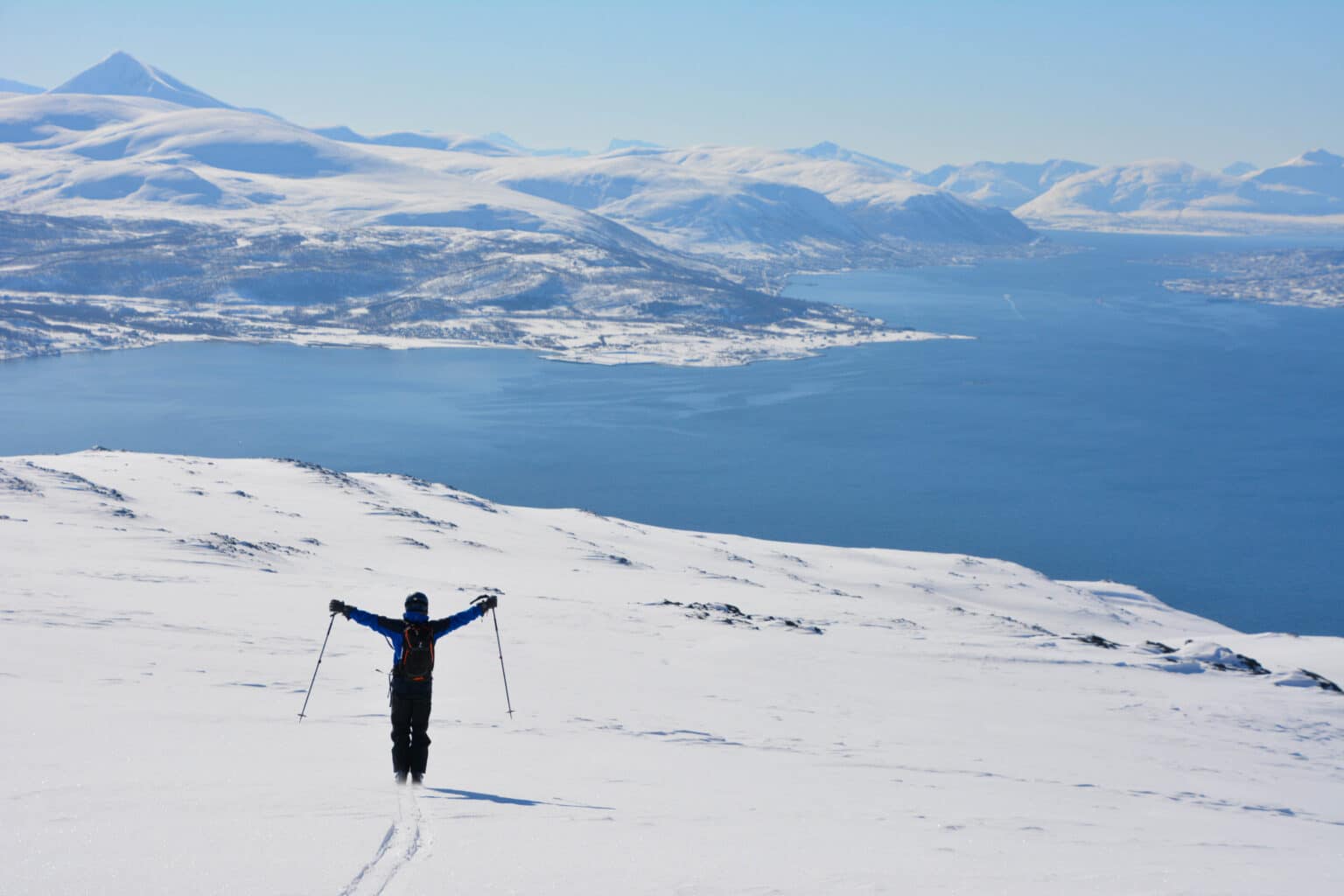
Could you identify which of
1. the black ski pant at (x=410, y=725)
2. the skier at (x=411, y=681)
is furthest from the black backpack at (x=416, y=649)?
the black ski pant at (x=410, y=725)

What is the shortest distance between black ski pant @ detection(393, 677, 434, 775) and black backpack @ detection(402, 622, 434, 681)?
0.11 meters

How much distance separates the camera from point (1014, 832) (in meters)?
10.5

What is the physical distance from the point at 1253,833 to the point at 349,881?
10.6m

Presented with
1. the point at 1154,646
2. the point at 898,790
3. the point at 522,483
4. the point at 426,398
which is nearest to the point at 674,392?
the point at 426,398

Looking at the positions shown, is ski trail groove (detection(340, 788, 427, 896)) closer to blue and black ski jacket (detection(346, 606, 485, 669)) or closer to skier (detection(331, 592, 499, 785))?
skier (detection(331, 592, 499, 785))

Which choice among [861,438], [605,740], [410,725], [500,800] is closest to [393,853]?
[500,800]

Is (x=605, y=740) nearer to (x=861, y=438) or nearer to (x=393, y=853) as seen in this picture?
(x=393, y=853)

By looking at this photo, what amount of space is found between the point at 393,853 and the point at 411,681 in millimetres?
2559

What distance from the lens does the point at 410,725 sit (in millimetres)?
10055

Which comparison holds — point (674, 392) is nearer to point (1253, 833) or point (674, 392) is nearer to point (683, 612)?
point (683, 612)

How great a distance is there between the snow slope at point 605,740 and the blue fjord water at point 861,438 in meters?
41.6

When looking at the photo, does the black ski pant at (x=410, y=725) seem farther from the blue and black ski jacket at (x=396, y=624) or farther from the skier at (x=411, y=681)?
the blue and black ski jacket at (x=396, y=624)

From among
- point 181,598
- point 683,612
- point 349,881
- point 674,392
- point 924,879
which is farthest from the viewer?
point 674,392

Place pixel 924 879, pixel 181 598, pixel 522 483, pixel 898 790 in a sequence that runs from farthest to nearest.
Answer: pixel 522 483 → pixel 181 598 → pixel 898 790 → pixel 924 879
